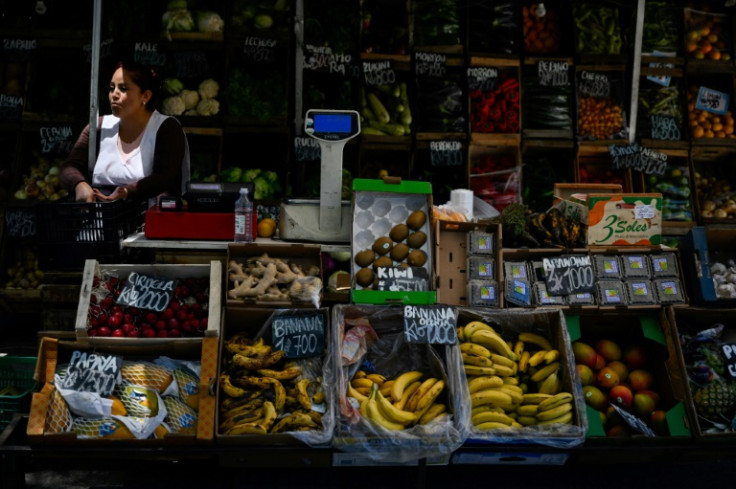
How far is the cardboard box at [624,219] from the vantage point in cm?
400

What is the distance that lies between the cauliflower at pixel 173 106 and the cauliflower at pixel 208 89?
221 mm

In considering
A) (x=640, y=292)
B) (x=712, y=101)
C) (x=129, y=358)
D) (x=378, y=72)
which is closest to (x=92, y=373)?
(x=129, y=358)

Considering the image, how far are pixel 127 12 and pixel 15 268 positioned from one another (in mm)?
2287

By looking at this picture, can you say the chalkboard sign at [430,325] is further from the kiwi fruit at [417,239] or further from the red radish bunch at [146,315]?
the red radish bunch at [146,315]

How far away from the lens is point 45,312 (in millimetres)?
3893

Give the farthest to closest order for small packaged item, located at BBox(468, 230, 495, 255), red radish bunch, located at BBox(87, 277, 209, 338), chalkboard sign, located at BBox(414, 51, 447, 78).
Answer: chalkboard sign, located at BBox(414, 51, 447, 78) < small packaged item, located at BBox(468, 230, 495, 255) < red radish bunch, located at BBox(87, 277, 209, 338)

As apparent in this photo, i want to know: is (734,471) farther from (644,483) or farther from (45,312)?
(45,312)

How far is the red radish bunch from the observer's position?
11.8 ft

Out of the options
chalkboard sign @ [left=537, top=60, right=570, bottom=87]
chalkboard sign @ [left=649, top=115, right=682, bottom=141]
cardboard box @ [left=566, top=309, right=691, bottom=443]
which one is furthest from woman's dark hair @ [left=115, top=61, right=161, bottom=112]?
chalkboard sign @ [left=649, top=115, right=682, bottom=141]

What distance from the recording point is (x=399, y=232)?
3.94m

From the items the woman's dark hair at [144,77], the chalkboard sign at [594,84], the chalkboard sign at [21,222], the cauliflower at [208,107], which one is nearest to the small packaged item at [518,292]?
the woman's dark hair at [144,77]

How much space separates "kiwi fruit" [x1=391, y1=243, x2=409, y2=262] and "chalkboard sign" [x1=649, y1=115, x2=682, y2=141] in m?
3.27

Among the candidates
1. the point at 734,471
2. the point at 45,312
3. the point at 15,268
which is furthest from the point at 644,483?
the point at 15,268

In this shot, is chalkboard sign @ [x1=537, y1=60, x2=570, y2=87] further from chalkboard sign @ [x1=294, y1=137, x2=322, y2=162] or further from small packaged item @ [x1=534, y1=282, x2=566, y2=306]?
small packaged item @ [x1=534, y1=282, x2=566, y2=306]
